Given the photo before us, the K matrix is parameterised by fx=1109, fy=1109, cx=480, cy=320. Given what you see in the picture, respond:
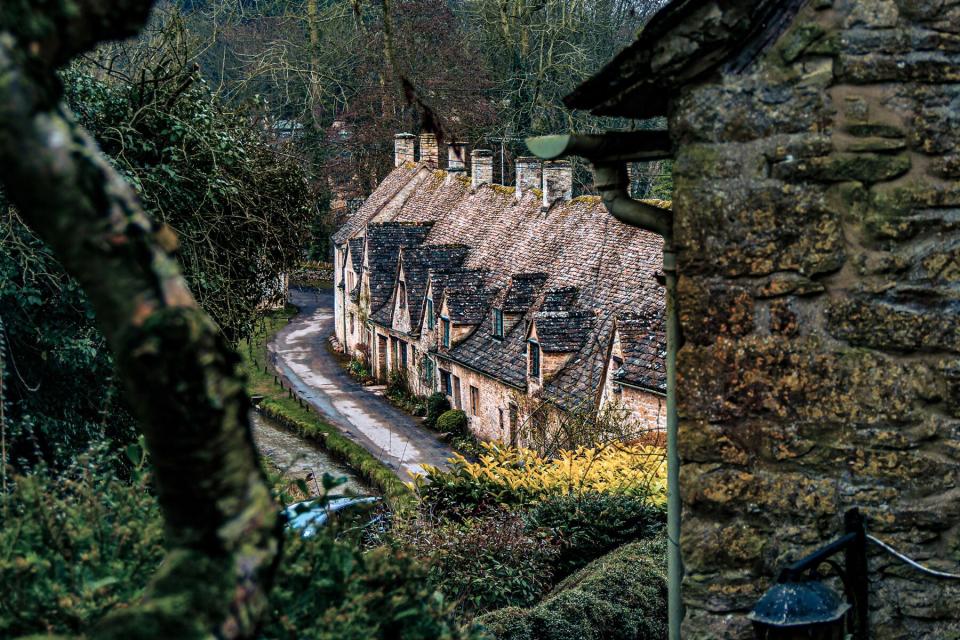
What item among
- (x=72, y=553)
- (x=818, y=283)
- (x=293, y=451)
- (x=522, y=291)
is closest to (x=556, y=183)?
(x=522, y=291)

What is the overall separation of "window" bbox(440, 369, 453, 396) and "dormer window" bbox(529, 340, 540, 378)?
5.79 m

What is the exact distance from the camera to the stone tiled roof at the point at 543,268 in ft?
84.2

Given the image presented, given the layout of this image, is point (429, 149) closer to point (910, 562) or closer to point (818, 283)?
point (818, 283)

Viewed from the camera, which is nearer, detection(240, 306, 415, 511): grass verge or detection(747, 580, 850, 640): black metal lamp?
detection(747, 580, 850, 640): black metal lamp

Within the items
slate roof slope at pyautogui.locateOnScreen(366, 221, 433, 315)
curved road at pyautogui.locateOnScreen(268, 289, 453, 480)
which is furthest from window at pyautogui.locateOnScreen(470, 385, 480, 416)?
slate roof slope at pyautogui.locateOnScreen(366, 221, 433, 315)

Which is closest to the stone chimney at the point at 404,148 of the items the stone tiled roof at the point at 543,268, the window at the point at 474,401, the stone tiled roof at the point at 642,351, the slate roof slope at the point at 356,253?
the slate roof slope at the point at 356,253

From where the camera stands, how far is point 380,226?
4081 cm

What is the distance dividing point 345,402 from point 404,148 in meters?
15.0

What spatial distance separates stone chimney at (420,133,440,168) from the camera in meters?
44.0

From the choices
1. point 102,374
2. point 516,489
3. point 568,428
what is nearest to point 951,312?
point 102,374

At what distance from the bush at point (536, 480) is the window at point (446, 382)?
16506 millimetres

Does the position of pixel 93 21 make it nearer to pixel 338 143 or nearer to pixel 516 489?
pixel 516 489

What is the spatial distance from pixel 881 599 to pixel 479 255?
101 feet

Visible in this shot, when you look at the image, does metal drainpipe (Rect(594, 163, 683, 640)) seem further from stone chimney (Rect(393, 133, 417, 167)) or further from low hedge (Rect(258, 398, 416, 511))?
stone chimney (Rect(393, 133, 417, 167))
